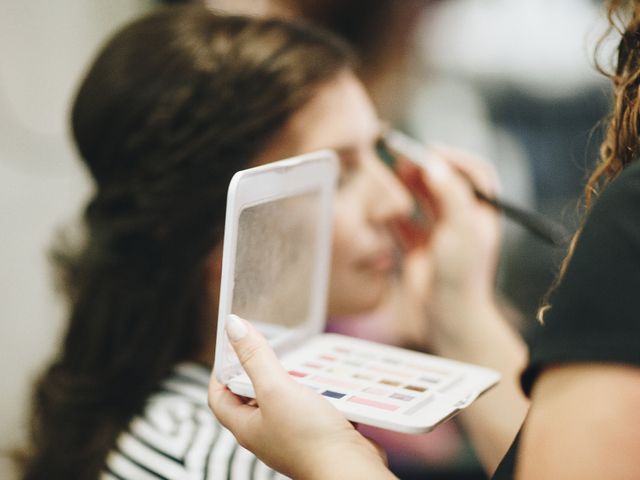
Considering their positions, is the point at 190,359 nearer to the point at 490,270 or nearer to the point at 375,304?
the point at 375,304

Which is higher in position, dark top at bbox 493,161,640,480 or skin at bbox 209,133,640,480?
dark top at bbox 493,161,640,480

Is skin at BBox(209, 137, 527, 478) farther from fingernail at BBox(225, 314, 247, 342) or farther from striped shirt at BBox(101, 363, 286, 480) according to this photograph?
striped shirt at BBox(101, 363, 286, 480)

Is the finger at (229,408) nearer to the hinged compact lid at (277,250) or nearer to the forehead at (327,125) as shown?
the hinged compact lid at (277,250)

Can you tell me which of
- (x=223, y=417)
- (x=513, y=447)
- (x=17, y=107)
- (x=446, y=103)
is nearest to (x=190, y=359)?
(x=223, y=417)

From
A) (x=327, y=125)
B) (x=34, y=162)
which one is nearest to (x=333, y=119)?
(x=327, y=125)

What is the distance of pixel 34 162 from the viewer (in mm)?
1358

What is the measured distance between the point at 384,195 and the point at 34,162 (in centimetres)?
79

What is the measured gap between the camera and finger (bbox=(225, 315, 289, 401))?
0.44 metres

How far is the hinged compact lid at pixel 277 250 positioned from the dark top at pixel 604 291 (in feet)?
0.66

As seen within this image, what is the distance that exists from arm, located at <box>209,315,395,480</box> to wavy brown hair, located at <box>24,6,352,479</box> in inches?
11.4

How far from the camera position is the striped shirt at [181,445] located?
2.02 feet

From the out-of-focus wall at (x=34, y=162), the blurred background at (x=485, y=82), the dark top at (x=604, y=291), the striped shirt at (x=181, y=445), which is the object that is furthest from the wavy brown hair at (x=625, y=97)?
the out-of-focus wall at (x=34, y=162)

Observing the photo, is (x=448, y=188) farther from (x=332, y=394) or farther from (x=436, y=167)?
(x=332, y=394)

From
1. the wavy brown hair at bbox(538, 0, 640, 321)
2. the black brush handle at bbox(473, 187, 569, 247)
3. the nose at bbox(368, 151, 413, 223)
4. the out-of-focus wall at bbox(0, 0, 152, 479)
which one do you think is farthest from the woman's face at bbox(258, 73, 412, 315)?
the out-of-focus wall at bbox(0, 0, 152, 479)
